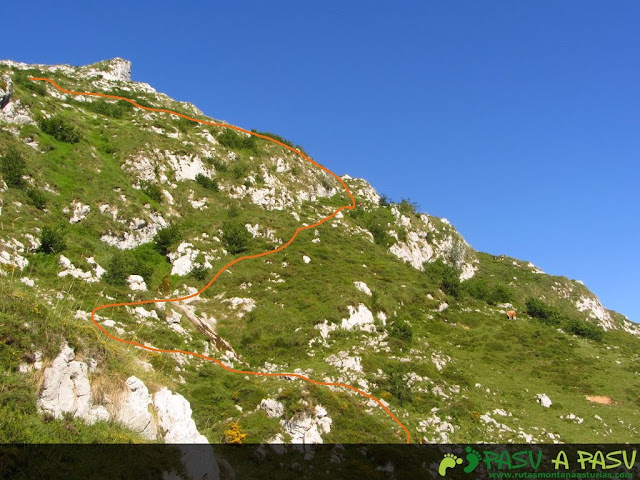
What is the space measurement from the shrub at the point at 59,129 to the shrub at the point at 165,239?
17.2 meters

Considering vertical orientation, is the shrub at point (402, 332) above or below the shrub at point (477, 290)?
below

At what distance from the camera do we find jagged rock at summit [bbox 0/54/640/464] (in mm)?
12953

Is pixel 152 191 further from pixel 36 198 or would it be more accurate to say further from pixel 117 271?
pixel 117 271

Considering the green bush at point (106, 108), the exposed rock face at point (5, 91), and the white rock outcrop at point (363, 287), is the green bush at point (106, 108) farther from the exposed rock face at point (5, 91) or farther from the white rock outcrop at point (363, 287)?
the white rock outcrop at point (363, 287)

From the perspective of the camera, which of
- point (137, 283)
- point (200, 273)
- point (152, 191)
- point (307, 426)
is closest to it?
point (307, 426)

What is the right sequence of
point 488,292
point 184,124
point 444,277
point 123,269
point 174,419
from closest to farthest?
point 174,419 < point 123,269 < point 444,277 < point 488,292 < point 184,124

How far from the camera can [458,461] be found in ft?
77.3

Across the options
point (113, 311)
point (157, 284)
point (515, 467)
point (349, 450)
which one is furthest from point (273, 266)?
point (515, 467)

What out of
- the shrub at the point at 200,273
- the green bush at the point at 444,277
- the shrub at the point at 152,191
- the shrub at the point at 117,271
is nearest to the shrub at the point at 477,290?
the green bush at the point at 444,277

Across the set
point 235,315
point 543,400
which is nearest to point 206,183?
point 235,315

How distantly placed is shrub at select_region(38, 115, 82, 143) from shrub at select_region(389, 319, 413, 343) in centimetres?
4388

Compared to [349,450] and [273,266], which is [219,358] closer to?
[349,450]

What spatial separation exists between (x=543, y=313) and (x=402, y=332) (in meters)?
32.9

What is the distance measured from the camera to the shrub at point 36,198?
3550cm
